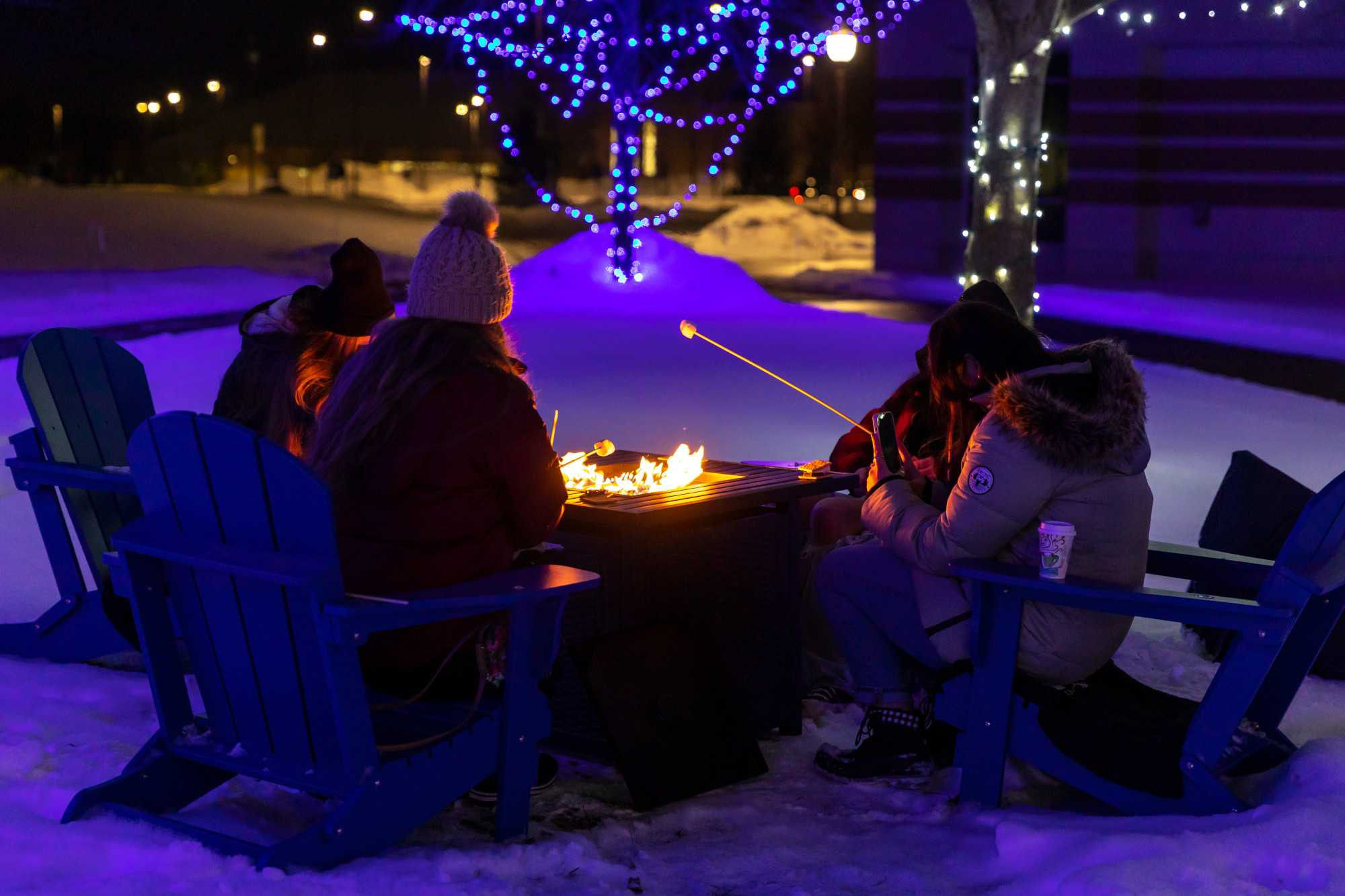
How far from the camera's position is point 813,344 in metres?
12.8

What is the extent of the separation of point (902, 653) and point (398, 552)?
55.9 inches

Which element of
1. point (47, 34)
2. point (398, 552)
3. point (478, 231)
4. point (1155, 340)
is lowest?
point (1155, 340)

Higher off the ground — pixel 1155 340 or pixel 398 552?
pixel 398 552

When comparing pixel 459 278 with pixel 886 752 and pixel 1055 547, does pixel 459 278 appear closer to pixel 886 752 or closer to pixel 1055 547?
pixel 1055 547

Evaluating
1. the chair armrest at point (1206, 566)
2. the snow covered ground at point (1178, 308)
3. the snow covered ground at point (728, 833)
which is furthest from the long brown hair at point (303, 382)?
the snow covered ground at point (1178, 308)

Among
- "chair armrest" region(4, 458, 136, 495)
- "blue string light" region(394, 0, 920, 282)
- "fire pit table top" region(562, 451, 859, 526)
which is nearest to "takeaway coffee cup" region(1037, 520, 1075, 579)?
"fire pit table top" region(562, 451, 859, 526)

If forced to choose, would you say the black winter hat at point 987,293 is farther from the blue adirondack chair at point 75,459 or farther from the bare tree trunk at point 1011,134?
the bare tree trunk at point 1011,134

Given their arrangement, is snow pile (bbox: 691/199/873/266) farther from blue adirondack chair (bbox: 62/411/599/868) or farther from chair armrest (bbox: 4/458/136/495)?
blue adirondack chair (bbox: 62/411/599/868)

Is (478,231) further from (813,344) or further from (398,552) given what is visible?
(813,344)

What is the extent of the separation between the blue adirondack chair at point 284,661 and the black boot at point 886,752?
868mm

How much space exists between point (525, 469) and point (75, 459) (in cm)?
189

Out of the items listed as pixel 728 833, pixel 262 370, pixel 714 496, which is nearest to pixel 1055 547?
pixel 714 496

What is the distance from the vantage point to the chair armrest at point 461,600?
A: 9.10 ft

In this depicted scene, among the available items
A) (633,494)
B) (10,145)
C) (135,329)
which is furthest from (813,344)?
(10,145)
